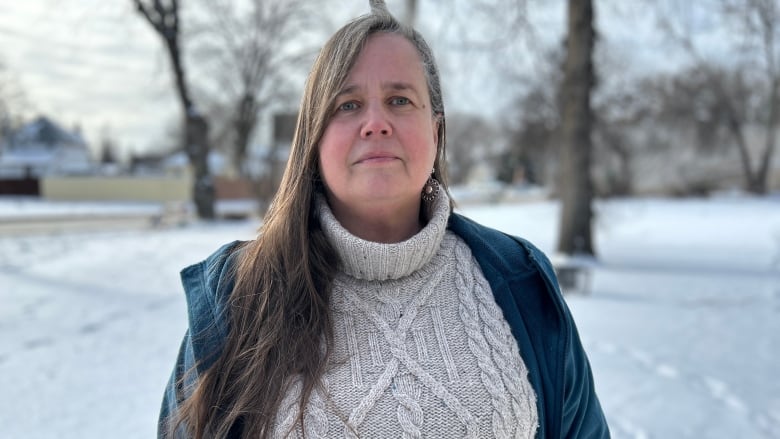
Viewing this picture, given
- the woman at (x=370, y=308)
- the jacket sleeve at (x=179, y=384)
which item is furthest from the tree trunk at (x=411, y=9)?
the jacket sleeve at (x=179, y=384)

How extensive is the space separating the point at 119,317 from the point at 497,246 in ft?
17.1

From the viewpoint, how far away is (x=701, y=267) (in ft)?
33.0

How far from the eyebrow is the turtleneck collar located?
296 mm

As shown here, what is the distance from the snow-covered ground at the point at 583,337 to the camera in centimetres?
377

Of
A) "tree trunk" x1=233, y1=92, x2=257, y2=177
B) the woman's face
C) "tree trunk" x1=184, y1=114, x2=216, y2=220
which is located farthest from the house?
the woman's face

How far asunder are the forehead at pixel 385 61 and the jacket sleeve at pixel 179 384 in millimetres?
793

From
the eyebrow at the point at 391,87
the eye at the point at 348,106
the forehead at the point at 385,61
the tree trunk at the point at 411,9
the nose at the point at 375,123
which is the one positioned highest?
the tree trunk at the point at 411,9

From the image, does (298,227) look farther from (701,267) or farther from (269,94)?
(269,94)

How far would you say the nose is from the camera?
4.82 feet

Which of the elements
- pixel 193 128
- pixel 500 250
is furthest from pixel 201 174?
pixel 500 250

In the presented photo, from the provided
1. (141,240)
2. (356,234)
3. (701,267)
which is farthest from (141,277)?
(701,267)

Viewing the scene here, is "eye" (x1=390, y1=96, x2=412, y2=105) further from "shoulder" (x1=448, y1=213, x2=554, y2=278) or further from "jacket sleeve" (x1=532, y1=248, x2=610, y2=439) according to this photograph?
"jacket sleeve" (x1=532, y1=248, x2=610, y2=439)

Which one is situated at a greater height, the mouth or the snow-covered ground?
the mouth

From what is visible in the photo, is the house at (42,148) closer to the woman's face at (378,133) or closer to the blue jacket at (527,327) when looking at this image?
the blue jacket at (527,327)
